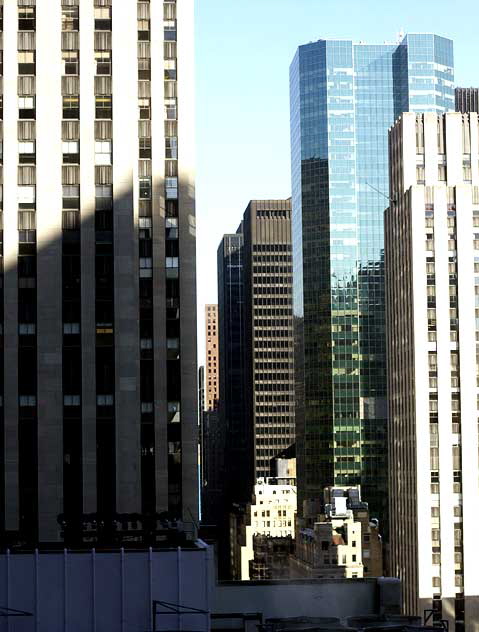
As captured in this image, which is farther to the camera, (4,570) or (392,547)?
(392,547)

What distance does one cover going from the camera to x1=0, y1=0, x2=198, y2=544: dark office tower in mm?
94688

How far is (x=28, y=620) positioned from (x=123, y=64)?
56.6m

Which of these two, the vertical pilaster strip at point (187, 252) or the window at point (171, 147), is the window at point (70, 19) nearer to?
the vertical pilaster strip at point (187, 252)

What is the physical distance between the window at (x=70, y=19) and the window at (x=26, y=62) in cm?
314

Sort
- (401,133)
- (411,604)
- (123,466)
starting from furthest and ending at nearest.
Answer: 1. (401,133)
2. (411,604)
3. (123,466)

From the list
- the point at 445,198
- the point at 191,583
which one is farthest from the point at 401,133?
the point at 191,583

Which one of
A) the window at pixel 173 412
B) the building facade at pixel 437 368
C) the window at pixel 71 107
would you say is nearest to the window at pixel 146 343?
the window at pixel 173 412

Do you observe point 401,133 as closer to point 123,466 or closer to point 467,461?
A: point 467,461

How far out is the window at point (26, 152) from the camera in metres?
98.4

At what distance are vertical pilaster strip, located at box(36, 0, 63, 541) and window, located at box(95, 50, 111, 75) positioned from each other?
278cm

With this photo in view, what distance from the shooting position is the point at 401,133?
18862cm

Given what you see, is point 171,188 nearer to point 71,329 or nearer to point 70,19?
point 71,329

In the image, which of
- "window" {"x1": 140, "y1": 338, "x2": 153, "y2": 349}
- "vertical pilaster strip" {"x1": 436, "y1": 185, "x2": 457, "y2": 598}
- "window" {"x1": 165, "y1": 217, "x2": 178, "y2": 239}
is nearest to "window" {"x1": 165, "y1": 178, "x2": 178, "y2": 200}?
"window" {"x1": 165, "y1": 217, "x2": 178, "y2": 239}

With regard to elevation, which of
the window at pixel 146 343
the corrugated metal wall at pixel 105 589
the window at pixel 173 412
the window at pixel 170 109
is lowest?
the corrugated metal wall at pixel 105 589
